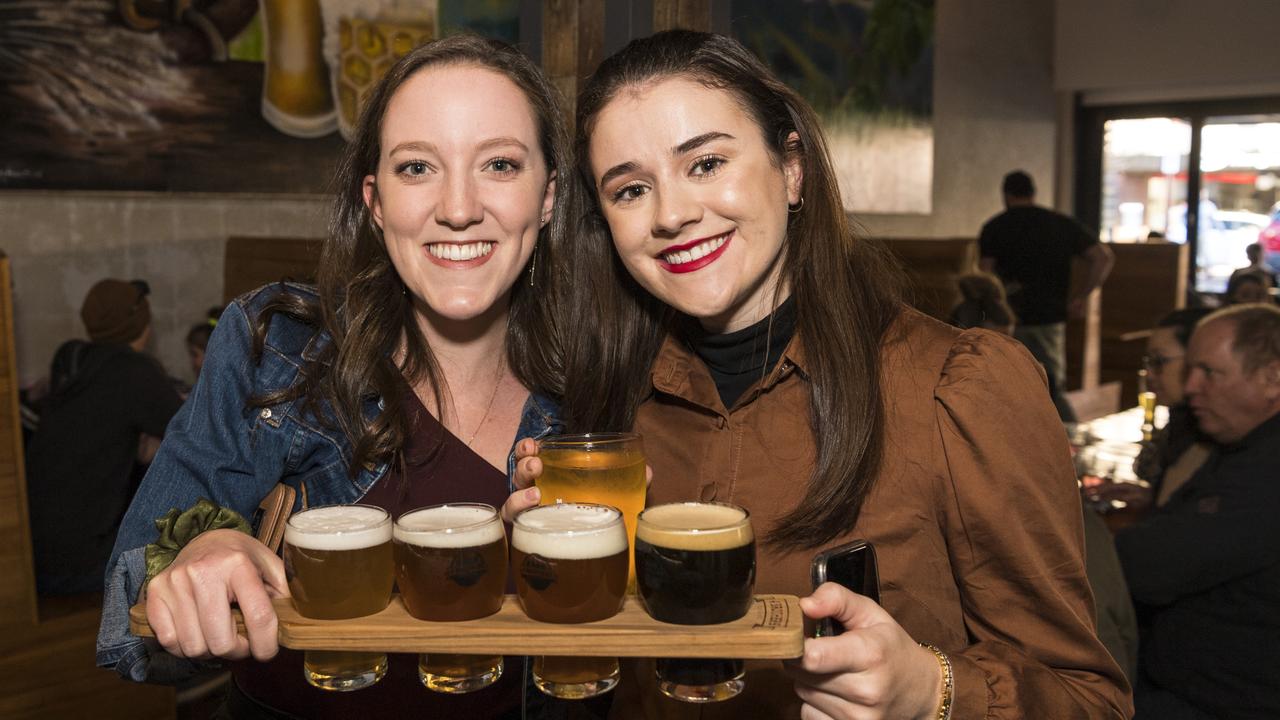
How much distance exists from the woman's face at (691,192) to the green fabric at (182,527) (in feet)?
2.16

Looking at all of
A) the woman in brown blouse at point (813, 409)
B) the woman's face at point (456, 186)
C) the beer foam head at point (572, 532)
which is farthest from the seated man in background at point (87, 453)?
the beer foam head at point (572, 532)

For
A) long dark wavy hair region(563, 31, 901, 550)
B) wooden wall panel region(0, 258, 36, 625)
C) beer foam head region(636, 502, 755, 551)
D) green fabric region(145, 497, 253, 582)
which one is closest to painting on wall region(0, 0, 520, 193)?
wooden wall panel region(0, 258, 36, 625)

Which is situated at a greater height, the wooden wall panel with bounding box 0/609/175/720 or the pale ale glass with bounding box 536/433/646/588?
the pale ale glass with bounding box 536/433/646/588

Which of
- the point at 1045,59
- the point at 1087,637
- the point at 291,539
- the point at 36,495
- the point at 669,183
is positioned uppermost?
the point at 1045,59

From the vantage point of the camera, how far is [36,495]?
354cm

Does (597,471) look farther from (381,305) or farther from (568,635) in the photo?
(381,305)

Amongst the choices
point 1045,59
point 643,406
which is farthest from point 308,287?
point 1045,59

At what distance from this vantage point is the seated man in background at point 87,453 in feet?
11.4

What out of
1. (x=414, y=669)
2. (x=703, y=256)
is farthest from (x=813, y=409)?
(x=414, y=669)

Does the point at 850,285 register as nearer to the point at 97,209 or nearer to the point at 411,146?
the point at 411,146

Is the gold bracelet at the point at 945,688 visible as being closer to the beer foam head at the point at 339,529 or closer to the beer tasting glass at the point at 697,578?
the beer tasting glass at the point at 697,578

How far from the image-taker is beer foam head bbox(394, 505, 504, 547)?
1192mm

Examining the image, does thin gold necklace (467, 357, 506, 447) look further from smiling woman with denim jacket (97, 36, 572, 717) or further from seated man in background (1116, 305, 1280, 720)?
seated man in background (1116, 305, 1280, 720)

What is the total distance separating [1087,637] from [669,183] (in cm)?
80
